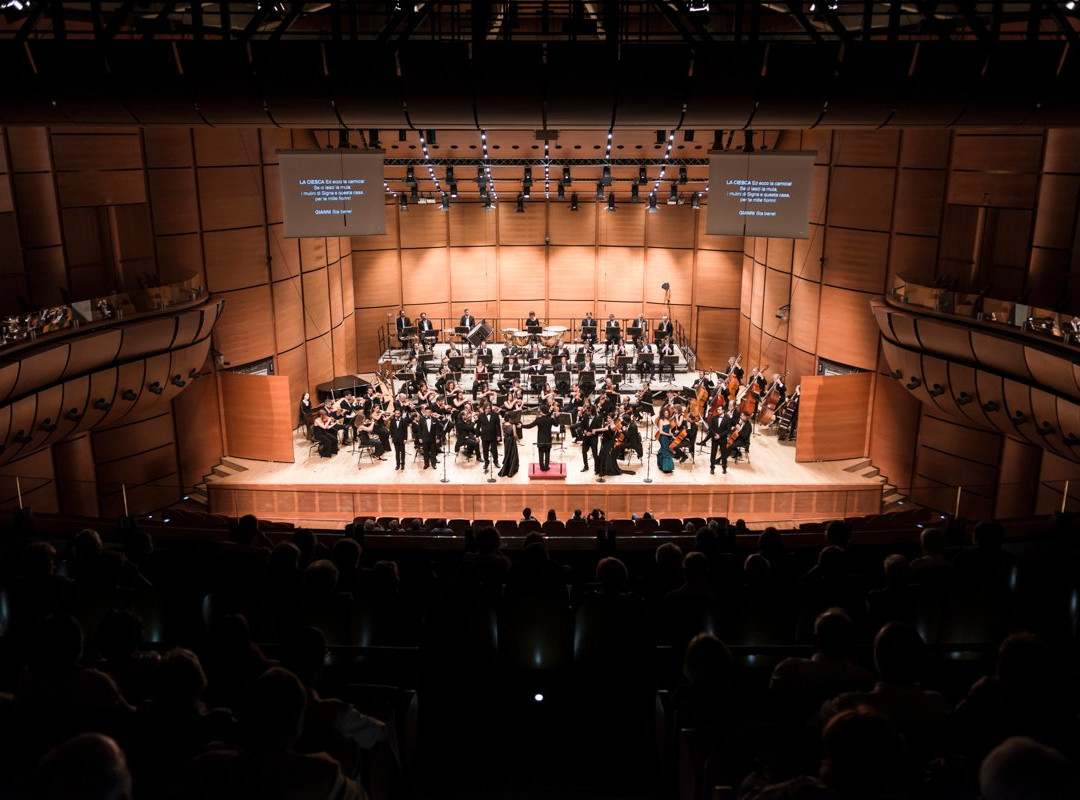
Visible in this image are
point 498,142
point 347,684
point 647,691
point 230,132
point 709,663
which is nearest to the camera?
point 709,663

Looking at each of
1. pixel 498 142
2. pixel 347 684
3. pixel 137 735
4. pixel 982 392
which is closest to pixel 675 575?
pixel 347 684

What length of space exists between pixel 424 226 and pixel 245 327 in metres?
8.25

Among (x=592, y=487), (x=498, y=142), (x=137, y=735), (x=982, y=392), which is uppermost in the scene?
(x=498, y=142)

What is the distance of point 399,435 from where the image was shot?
16531 mm

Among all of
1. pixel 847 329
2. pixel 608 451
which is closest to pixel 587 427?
pixel 608 451

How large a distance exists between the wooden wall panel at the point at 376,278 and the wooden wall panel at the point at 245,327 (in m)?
5.80

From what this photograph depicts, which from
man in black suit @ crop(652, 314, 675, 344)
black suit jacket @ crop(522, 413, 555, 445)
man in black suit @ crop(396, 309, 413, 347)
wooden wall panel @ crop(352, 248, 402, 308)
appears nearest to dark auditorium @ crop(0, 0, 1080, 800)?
black suit jacket @ crop(522, 413, 555, 445)

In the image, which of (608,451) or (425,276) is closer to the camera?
(608,451)

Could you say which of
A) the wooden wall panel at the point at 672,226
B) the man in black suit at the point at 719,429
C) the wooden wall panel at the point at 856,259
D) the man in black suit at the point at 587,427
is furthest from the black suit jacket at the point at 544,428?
the wooden wall panel at the point at 672,226

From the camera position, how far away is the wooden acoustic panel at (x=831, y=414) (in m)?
17.5

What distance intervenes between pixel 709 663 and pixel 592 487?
12205 millimetres

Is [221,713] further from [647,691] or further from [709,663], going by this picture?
[647,691]

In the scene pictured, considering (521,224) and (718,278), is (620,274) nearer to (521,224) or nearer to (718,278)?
(718,278)

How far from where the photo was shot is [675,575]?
218 inches
